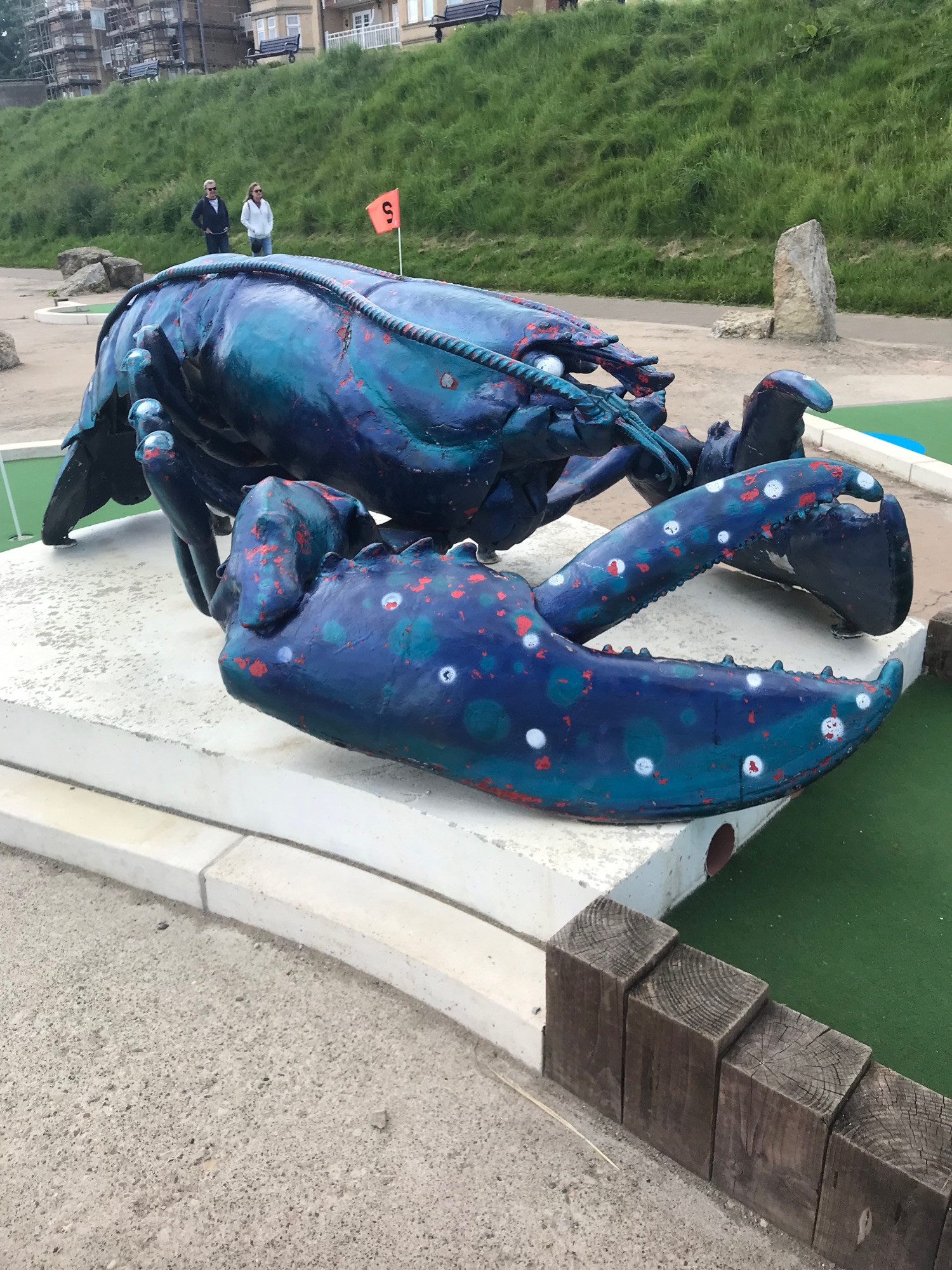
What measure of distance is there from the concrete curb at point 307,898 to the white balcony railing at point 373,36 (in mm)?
35093

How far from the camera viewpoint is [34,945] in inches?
85.7

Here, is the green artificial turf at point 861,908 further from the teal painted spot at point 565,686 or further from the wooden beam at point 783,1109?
the teal painted spot at point 565,686

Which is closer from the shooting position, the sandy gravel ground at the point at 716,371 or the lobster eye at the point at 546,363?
the lobster eye at the point at 546,363

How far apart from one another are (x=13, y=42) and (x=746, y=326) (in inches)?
2247

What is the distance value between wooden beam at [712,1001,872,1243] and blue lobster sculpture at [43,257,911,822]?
0.52 m

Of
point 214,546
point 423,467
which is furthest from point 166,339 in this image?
point 423,467

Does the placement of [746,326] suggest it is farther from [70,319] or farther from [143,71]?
[143,71]

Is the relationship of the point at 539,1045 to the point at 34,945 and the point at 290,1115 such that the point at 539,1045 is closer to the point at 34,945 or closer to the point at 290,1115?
the point at 290,1115

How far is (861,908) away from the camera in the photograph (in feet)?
6.94

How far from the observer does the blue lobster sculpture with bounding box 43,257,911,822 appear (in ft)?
6.22

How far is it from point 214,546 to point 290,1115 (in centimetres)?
131

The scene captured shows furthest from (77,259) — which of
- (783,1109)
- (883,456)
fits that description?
(783,1109)

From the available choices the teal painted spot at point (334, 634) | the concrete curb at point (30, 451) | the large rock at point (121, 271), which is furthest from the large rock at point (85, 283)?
the teal painted spot at point (334, 634)

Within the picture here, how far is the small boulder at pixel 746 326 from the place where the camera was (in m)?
9.95
